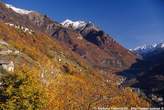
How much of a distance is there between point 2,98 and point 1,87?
1.81 meters

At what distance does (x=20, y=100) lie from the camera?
5609 cm

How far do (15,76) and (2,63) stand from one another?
71960mm

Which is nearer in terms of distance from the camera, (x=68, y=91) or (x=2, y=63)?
(x=2, y=63)

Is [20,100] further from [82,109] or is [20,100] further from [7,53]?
[7,53]

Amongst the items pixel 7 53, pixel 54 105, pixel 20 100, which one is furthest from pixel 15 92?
pixel 7 53

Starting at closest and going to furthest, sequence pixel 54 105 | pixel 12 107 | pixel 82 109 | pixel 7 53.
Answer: pixel 12 107, pixel 54 105, pixel 82 109, pixel 7 53

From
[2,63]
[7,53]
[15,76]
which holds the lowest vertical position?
[15,76]

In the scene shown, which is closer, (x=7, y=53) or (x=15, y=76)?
(x=15, y=76)

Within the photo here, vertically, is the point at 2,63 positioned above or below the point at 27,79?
above

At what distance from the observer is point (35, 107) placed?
5653 cm

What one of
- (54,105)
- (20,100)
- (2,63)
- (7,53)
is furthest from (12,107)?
(7,53)

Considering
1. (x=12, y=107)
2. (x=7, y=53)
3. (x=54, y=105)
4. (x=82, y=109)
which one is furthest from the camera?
(x=7, y=53)

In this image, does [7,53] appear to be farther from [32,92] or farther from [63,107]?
[32,92]

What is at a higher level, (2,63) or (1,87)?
(2,63)
